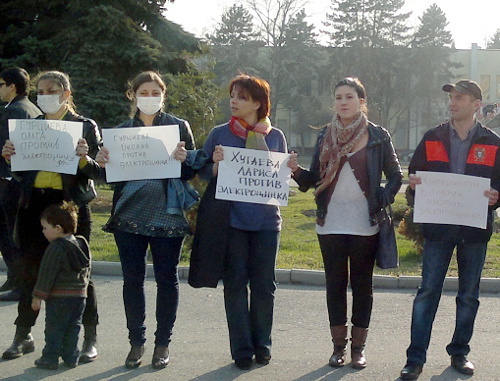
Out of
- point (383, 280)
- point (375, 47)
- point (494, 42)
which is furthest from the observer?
point (494, 42)

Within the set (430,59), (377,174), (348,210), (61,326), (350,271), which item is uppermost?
(430,59)

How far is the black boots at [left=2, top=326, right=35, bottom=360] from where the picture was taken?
5.40 metres

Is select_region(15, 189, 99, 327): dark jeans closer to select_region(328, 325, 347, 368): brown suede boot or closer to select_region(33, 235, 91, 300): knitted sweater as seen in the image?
select_region(33, 235, 91, 300): knitted sweater

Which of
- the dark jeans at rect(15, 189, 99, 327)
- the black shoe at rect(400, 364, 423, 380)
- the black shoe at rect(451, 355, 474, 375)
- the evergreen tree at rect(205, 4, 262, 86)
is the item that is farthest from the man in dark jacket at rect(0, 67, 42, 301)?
the evergreen tree at rect(205, 4, 262, 86)

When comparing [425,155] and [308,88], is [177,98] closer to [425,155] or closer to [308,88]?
[425,155]

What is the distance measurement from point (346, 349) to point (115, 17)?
13.3 m

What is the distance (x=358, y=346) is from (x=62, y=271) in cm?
209

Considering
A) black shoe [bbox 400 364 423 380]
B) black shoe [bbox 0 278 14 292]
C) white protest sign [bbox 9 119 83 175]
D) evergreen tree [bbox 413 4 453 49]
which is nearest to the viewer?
black shoe [bbox 400 364 423 380]

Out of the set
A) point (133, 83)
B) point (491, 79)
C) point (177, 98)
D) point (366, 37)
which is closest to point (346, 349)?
point (133, 83)

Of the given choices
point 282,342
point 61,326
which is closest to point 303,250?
point 282,342

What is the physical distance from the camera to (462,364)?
517cm

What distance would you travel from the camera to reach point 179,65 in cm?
1773

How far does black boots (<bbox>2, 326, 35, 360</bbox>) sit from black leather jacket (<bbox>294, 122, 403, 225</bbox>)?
226cm

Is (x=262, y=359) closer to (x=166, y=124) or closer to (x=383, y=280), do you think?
(x=166, y=124)
